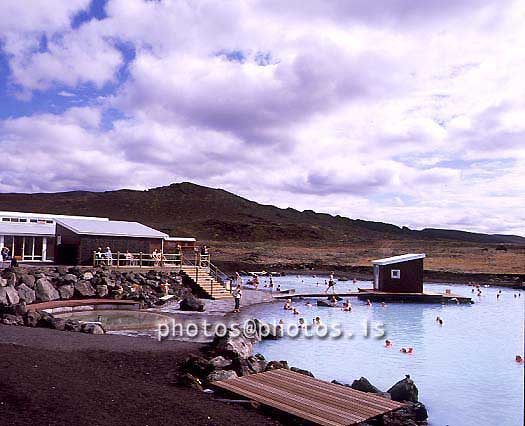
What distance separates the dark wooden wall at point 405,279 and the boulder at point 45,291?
1970cm

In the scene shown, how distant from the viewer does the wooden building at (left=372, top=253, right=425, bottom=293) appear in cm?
3268

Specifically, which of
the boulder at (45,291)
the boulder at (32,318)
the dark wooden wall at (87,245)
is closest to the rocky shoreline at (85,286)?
the boulder at (45,291)

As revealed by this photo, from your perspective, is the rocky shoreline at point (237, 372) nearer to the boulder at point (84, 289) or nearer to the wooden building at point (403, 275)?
the boulder at point (84, 289)

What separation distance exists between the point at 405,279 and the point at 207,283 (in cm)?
1300

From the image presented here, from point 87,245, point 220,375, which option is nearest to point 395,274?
point 87,245

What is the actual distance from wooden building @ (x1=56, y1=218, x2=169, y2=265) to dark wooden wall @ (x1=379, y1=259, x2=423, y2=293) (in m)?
13.9

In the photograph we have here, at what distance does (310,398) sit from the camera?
9.25m

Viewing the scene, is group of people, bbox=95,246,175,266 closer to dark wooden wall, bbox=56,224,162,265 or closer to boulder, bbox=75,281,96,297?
dark wooden wall, bbox=56,224,162,265

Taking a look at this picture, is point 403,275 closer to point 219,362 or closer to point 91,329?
point 91,329

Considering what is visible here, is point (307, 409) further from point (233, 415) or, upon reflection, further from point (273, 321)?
point (273, 321)

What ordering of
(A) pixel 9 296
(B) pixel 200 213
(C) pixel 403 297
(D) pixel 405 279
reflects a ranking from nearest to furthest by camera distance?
(A) pixel 9 296 < (C) pixel 403 297 < (D) pixel 405 279 < (B) pixel 200 213

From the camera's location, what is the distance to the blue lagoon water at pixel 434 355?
13195 millimetres

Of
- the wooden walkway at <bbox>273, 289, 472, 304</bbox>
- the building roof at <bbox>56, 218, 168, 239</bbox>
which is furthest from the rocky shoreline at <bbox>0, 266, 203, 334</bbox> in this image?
the wooden walkway at <bbox>273, 289, 472, 304</bbox>

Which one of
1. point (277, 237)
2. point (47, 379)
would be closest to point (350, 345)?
point (47, 379)
